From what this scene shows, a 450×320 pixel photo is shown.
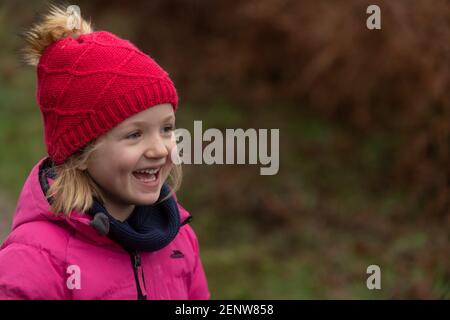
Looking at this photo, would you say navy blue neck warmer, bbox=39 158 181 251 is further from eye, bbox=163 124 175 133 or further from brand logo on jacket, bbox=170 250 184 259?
eye, bbox=163 124 175 133

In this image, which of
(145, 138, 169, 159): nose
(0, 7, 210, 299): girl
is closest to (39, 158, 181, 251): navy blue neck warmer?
(0, 7, 210, 299): girl

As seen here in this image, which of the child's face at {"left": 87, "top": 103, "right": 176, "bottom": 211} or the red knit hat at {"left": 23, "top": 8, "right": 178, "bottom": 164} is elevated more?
the red knit hat at {"left": 23, "top": 8, "right": 178, "bottom": 164}

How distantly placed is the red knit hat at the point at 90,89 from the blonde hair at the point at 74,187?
0.10 feet

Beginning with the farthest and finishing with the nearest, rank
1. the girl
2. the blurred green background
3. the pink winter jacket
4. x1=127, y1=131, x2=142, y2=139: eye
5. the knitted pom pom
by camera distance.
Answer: the blurred green background, the knitted pom pom, x1=127, y1=131, x2=142, y2=139: eye, the girl, the pink winter jacket

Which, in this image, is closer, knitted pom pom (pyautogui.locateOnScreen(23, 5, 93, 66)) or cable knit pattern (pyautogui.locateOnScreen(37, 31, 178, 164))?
cable knit pattern (pyautogui.locateOnScreen(37, 31, 178, 164))

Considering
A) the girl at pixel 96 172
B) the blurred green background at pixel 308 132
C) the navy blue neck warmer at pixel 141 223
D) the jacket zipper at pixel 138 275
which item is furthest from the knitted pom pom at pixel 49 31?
Result: the blurred green background at pixel 308 132

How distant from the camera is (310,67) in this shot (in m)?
7.46

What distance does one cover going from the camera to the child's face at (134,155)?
2.69 meters

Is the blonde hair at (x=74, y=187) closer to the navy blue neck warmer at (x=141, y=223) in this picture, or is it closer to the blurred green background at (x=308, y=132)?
the navy blue neck warmer at (x=141, y=223)

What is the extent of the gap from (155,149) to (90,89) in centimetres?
31

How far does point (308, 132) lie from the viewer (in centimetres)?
790

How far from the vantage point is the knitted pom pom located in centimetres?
281
